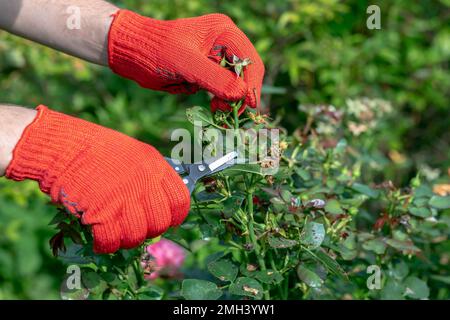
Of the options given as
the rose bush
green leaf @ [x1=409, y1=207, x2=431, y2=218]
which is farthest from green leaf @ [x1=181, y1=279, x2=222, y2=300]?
green leaf @ [x1=409, y1=207, x2=431, y2=218]

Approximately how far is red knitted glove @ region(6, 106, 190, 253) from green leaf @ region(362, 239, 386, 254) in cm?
51

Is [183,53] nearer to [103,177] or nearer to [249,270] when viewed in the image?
Result: [103,177]

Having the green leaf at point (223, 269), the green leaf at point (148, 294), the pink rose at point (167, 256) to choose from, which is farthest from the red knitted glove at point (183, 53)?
the pink rose at point (167, 256)

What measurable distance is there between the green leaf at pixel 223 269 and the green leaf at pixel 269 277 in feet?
0.19

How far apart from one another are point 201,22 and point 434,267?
0.99 metres

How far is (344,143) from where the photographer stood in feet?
6.66

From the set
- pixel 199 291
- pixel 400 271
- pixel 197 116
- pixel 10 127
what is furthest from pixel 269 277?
pixel 10 127

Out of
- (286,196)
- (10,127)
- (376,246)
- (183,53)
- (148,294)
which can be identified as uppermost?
(183,53)

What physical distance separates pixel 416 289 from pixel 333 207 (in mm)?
344

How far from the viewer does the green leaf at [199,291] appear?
165 centimetres

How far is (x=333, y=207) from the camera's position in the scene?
5.87 feet

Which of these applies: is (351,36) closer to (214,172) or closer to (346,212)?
(346,212)

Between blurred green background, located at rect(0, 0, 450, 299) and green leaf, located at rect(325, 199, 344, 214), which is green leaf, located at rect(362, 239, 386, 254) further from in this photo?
blurred green background, located at rect(0, 0, 450, 299)
